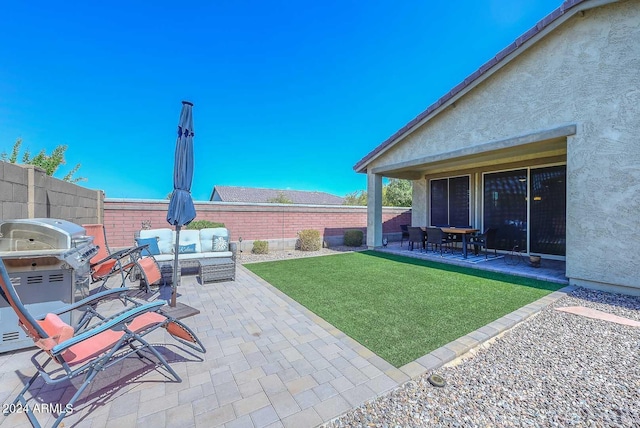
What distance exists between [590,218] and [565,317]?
2828 mm

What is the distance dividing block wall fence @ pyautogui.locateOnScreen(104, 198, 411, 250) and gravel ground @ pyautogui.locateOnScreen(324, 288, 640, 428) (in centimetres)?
994

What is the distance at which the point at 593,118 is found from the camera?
5621 mm

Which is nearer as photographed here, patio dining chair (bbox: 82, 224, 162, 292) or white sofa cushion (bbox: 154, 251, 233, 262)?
patio dining chair (bbox: 82, 224, 162, 292)

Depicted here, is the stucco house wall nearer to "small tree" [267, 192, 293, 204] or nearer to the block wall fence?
the block wall fence

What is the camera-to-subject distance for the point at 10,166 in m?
3.92

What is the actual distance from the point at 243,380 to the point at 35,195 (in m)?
4.95

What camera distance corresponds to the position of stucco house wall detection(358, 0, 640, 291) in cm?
523

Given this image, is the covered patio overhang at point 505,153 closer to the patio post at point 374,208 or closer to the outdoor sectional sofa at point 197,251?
the patio post at point 374,208

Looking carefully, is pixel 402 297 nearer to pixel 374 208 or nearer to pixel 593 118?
pixel 593 118

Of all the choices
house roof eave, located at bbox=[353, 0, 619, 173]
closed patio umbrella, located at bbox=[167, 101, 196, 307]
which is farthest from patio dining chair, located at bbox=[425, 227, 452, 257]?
closed patio umbrella, located at bbox=[167, 101, 196, 307]

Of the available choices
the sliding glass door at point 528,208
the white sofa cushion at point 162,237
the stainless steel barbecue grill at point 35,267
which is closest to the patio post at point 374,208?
the sliding glass door at point 528,208

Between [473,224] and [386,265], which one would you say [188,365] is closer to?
[386,265]

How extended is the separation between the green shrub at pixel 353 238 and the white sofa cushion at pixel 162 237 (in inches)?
317

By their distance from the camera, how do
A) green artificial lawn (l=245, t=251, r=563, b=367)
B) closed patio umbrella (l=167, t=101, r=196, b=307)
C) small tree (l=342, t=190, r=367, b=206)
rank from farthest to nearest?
small tree (l=342, t=190, r=367, b=206)
closed patio umbrella (l=167, t=101, r=196, b=307)
green artificial lawn (l=245, t=251, r=563, b=367)
